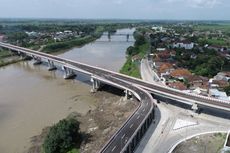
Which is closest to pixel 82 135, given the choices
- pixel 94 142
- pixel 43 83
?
pixel 94 142

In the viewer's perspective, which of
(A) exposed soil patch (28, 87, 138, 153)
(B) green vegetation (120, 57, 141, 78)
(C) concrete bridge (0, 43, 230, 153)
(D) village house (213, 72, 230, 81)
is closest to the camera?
(C) concrete bridge (0, 43, 230, 153)

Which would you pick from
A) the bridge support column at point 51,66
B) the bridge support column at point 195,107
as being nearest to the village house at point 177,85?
the bridge support column at point 195,107

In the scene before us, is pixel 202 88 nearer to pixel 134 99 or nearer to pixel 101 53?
pixel 134 99

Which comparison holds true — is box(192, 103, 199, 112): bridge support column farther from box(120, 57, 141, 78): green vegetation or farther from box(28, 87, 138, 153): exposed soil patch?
box(120, 57, 141, 78): green vegetation

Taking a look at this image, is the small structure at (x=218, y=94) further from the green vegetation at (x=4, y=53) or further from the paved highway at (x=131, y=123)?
the green vegetation at (x=4, y=53)

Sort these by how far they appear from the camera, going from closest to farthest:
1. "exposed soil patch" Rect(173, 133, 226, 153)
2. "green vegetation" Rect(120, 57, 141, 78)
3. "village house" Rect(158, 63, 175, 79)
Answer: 1. "exposed soil patch" Rect(173, 133, 226, 153)
2. "village house" Rect(158, 63, 175, 79)
3. "green vegetation" Rect(120, 57, 141, 78)

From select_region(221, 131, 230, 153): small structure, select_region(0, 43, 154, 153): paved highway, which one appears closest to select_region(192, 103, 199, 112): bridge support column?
select_region(0, 43, 154, 153): paved highway

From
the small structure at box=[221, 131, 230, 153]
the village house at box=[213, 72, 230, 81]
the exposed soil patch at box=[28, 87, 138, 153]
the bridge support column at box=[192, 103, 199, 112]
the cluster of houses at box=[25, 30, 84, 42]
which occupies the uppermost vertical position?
the cluster of houses at box=[25, 30, 84, 42]
